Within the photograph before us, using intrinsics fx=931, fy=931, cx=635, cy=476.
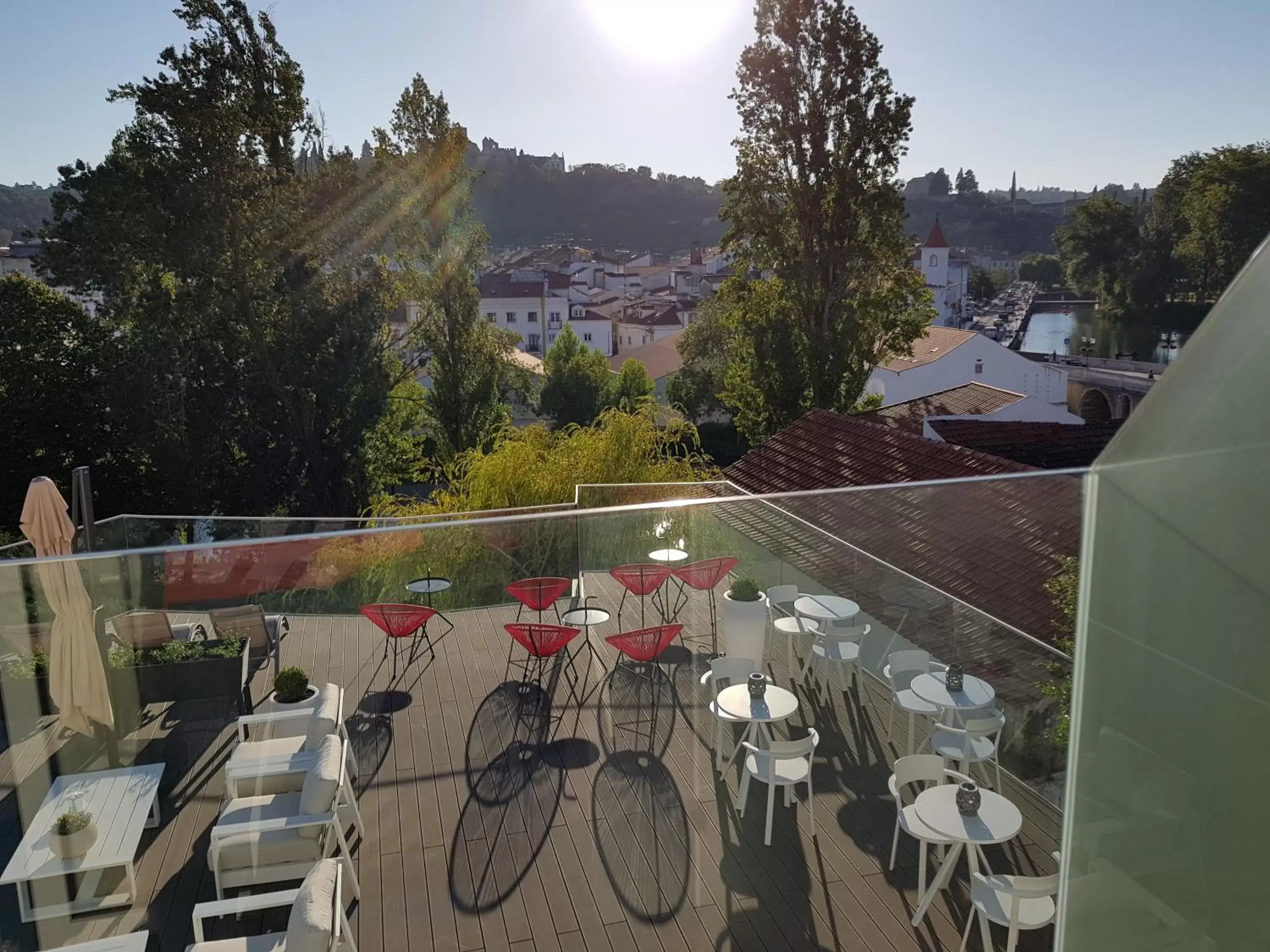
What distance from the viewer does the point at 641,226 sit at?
112562mm

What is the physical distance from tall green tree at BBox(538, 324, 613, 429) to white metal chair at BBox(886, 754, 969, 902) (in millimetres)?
31935

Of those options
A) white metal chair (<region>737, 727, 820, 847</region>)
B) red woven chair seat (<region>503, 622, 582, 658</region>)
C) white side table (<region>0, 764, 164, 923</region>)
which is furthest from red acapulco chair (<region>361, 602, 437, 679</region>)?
white metal chair (<region>737, 727, 820, 847</region>)

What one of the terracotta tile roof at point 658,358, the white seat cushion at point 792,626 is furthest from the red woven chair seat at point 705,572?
the terracotta tile roof at point 658,358

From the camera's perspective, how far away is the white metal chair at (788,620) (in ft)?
16.4

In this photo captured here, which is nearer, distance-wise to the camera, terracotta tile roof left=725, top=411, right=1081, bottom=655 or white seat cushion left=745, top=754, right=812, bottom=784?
white seat cushion left=745, top=754, right=812, bottom=784

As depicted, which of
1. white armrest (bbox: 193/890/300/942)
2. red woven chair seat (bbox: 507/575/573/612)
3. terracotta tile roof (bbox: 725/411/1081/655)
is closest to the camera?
white armrest (bbox: 193/890/300/942)

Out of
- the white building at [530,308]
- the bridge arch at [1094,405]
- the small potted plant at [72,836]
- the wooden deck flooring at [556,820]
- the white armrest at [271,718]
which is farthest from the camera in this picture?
the white building at [530,308]

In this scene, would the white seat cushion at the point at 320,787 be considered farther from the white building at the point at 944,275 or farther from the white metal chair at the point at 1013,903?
the white building at the point at 944,275

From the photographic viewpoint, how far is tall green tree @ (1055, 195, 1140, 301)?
5791 cm

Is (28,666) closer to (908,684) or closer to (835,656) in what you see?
(835,656)

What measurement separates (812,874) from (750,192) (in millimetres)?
17398

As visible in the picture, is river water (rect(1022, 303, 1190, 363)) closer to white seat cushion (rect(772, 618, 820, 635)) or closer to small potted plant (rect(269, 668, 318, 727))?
white seat cushion (rect(772, 618, 820, 635))

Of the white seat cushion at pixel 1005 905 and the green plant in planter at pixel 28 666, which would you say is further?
the green plant in planter at pixel 28 666

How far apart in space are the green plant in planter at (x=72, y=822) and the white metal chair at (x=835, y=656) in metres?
3.39
